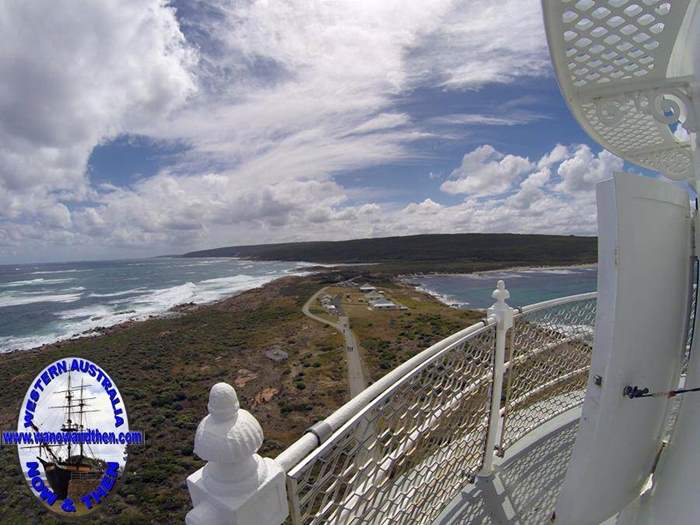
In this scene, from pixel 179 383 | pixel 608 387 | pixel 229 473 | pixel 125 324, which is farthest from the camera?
pixel 125 324

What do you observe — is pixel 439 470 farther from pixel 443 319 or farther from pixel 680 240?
pixel 443 319

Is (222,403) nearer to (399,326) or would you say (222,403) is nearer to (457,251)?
(399,326)

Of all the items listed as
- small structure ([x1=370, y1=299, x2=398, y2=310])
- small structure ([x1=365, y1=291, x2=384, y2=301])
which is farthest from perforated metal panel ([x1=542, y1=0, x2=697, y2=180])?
small structure ([x1=365, y1=291, x2=384, y2=301])

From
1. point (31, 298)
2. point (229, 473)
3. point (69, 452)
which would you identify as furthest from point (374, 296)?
point (31, 298)

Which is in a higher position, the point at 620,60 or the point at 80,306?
the point at 620,60

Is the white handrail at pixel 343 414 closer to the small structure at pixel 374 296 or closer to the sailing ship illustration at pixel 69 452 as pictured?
the sailing ship illustration at pixel 69 452

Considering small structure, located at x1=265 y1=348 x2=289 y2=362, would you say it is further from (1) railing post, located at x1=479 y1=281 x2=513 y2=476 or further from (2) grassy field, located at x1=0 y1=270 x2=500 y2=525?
(1) railing post, located at x1=479 y1=281 x2=513 y2=476

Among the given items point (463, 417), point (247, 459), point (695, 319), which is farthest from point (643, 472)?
point (247, 459)
